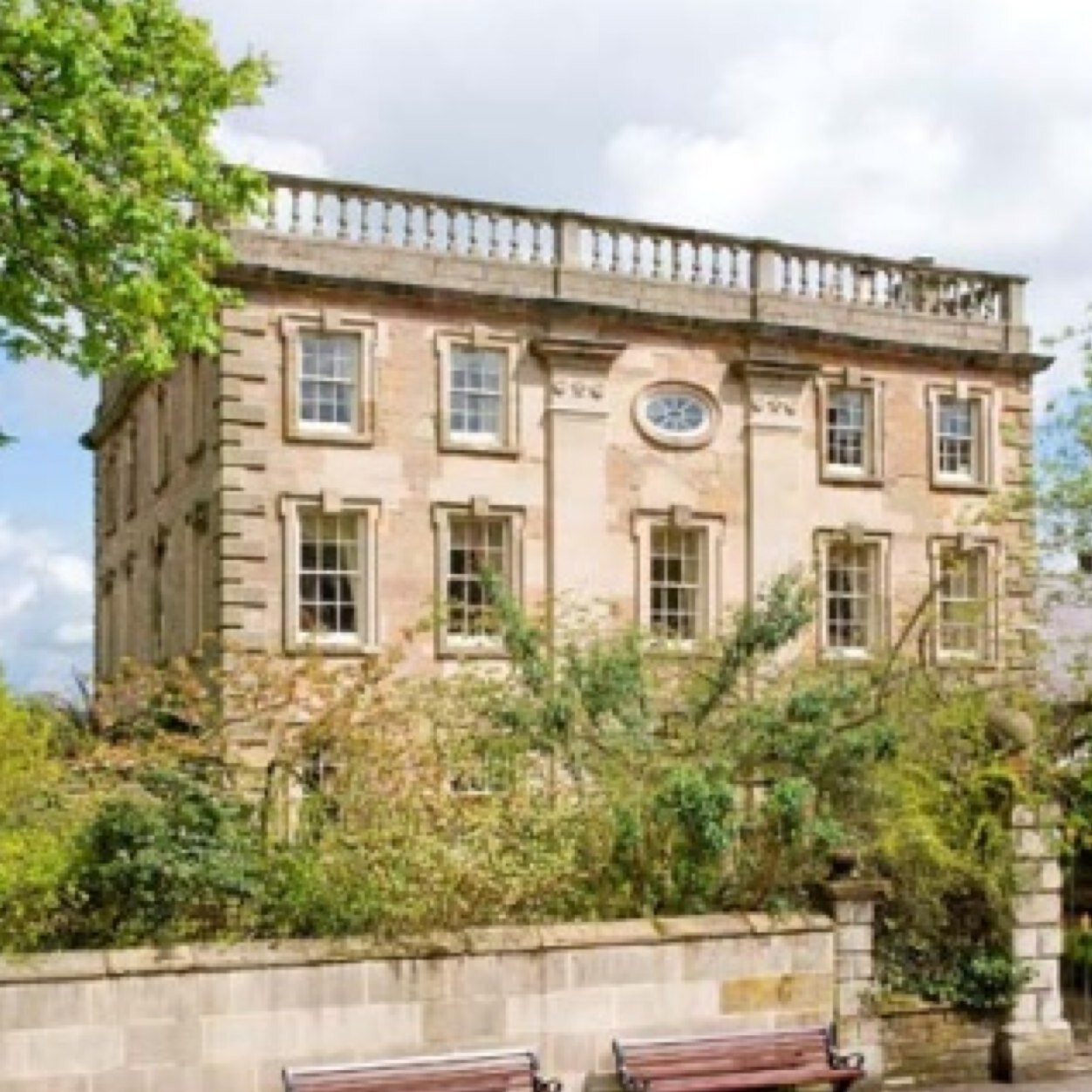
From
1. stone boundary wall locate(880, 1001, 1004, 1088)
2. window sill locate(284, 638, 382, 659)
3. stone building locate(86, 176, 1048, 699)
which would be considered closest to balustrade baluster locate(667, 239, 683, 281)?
stone building locate(86, 176, 1048, 699)

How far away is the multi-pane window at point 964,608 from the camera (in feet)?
95.5

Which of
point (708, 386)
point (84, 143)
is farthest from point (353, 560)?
point (84, 143)

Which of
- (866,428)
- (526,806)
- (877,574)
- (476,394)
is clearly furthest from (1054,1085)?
(866,428)

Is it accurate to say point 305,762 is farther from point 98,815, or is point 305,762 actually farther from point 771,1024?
point 771,1024

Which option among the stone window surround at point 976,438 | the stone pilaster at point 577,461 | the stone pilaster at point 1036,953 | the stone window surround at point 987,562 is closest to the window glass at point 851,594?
the stone window surround at point 987,562

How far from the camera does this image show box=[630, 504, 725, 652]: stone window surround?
28609 mm

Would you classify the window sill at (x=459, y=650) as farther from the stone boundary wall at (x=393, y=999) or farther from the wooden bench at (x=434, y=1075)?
the wooden bench at (x=434, y=1075)

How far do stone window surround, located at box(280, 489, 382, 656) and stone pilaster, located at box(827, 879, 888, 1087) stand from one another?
12610mm

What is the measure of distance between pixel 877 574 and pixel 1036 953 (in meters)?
15.4

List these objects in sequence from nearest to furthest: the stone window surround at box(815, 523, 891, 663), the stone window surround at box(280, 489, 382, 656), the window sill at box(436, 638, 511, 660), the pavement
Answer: the pavement
the stone window surround at box(280, 489, 382, 656)
the window sill at box(436, 638, 511, 660)
the stone window surround at box(815, 523, 891, 663)

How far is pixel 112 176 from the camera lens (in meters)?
17.6

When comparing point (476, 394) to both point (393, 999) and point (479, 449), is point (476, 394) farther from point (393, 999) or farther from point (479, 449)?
point (393, 999)

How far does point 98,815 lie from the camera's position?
12555 mm

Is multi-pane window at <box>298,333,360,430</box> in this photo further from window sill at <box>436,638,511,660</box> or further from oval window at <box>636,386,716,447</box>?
oval window at <box>636,386,716,447</box>
